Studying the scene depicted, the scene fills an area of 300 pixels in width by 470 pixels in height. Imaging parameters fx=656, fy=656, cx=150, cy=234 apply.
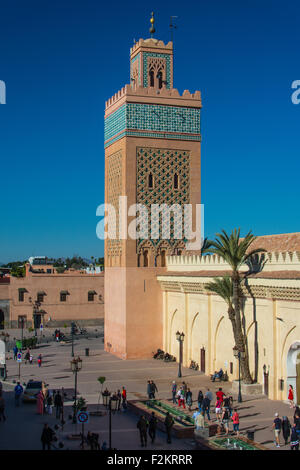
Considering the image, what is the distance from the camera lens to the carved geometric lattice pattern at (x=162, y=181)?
30812mm

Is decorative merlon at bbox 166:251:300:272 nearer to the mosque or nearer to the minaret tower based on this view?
the mosque

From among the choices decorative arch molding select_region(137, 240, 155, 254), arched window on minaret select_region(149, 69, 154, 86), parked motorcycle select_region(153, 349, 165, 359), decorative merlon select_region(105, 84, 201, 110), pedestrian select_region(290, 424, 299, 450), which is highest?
arched window on minaret select_region(149, 69, 154, 86)

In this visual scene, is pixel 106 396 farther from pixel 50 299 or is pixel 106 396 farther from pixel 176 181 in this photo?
pixel 50 299

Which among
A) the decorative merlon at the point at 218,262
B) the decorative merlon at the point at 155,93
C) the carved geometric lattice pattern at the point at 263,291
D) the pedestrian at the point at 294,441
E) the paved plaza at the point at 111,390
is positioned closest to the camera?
the pedestrian at the point at 294,441

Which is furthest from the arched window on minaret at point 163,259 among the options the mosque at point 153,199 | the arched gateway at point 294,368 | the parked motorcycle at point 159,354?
the arched gateway at point 294,368

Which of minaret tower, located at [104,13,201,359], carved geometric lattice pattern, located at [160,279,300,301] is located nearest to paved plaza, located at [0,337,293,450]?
minaret tower, located at [104,13,201,359]

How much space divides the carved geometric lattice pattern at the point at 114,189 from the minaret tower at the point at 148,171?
0.16 feet

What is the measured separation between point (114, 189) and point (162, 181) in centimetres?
265

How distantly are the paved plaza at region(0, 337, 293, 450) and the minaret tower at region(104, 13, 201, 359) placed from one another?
78.2 inches

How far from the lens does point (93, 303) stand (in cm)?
4909

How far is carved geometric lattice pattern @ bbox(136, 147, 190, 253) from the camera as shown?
30812 millimetres

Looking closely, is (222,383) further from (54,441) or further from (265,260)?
(54,441)

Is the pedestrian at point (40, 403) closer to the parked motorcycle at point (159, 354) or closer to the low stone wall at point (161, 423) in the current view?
the low stone wall at point (161, 423)
